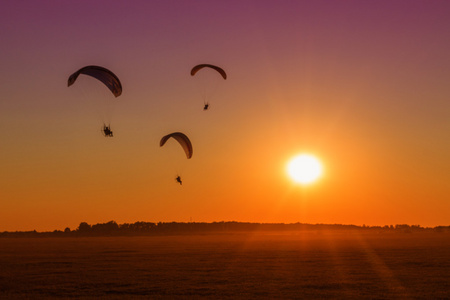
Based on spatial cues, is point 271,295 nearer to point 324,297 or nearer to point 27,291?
point 324,297

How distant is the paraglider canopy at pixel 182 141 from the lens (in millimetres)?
41625

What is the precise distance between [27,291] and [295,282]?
15.0 metres

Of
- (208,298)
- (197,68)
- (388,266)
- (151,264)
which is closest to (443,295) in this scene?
(208,298)

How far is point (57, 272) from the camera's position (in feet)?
132

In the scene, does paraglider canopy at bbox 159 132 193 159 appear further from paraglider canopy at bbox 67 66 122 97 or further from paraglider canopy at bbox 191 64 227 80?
paraglider canopy at bbox 67 66 122 97

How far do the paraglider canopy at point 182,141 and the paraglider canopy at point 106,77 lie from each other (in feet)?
22.9

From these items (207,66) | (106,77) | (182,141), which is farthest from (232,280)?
(207,66)

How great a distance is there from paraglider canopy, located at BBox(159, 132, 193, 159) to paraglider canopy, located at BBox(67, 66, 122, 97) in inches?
274

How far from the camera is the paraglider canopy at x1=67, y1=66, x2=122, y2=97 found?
33.7m

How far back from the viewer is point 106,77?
34.3m

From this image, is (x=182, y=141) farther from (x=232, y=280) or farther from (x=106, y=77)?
(x=232, y=280)

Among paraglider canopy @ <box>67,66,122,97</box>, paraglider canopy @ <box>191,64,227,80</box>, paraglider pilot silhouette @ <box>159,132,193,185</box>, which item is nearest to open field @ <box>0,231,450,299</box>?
paraglider pilot silhouette @ <box>159,132,193,185</box>

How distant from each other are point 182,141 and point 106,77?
11.1m

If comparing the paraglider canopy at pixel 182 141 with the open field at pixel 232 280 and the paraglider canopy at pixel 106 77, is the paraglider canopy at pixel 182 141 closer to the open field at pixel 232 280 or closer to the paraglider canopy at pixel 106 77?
the paraglider canopy at pixel 106 77
